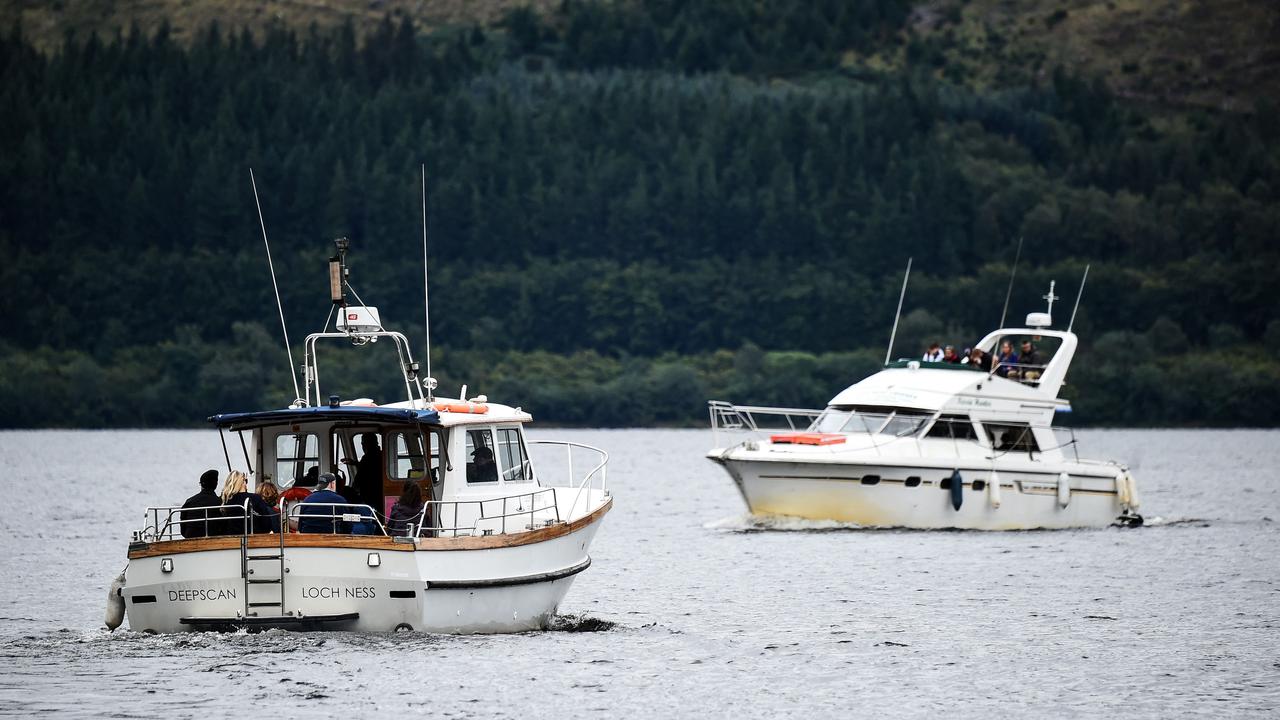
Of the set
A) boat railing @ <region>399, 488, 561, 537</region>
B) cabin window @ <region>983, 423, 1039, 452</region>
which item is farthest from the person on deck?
cabin window @ <region>983, 423, 1039, 452</region>

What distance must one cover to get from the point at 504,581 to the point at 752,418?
20.0 m

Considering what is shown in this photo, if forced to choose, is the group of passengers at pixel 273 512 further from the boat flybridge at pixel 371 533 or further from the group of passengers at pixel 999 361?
the group of passengers at pixel 999 361

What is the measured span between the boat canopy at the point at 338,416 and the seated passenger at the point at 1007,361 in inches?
848

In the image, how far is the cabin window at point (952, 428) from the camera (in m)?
43.2

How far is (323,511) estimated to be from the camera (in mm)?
24812

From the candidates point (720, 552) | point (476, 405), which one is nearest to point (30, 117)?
point (720, 552)

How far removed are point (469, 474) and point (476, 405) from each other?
3.26 ft

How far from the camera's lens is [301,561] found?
24.0m


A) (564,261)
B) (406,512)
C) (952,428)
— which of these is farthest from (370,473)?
(564,261)

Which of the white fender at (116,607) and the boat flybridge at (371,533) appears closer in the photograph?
the boat flybridge at (371,533)

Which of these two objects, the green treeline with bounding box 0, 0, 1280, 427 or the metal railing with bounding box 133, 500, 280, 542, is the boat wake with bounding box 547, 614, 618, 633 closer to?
the metal railing with bounding box 133, 500, 280, 542

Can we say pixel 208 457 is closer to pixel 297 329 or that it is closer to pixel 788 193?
pixel 297 329

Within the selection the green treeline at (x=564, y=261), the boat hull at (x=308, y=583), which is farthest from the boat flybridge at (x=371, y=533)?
the green treeline at (x=564, y=261)

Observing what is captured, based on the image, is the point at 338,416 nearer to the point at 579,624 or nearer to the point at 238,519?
the point at 238,519
